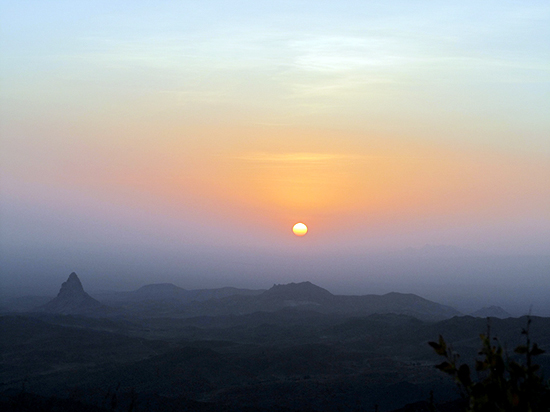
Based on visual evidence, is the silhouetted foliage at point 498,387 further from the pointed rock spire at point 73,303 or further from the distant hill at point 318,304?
the pointed rock spire at point 73,303

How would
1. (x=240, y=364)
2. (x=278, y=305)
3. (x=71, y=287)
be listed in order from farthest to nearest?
(x=71, y=287), (x=278, y=305), (x=240, y=364)

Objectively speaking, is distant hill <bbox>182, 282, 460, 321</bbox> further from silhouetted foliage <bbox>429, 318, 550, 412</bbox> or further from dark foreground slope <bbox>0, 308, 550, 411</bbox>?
silhouetted foliage <bbox>429, 318, 550, 412</bbox>

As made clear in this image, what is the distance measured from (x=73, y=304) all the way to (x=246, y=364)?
9272cm

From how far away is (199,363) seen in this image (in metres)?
69.5

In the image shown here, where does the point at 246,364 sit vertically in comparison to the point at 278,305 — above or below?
below

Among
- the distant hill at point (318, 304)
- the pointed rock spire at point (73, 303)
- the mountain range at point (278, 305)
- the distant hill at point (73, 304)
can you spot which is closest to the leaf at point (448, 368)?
the mountain range at point (278, 305)

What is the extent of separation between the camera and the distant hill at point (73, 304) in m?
146

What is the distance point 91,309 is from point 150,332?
38810 millimetres

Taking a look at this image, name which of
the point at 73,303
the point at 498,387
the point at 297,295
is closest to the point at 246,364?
the point at 498,387

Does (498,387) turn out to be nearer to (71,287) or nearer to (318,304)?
(318,304)

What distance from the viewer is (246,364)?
70.8 meters

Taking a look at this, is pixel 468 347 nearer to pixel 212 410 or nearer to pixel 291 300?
pixel 212 410

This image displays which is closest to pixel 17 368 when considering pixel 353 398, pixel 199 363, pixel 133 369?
pixel 133 369

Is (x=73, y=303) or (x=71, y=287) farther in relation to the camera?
(x=71, y=287)
